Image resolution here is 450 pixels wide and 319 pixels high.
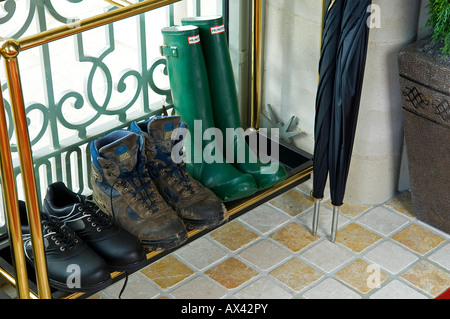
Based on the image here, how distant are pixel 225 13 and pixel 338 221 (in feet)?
2.94

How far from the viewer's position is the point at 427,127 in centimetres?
248

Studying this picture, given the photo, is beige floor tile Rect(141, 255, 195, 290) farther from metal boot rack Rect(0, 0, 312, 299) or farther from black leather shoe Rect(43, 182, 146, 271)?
black leather shoe Rect(43, 182, 146, 271)

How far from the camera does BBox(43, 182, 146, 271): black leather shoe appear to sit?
1990mm

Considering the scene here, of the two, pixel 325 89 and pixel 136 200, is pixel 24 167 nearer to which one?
pixel 136 200

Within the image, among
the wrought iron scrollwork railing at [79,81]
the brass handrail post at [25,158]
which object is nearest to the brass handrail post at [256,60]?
the wrought iron scrollwork railing at [79,81]

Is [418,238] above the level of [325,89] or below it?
below

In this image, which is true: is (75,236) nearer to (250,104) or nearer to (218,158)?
(218,158)

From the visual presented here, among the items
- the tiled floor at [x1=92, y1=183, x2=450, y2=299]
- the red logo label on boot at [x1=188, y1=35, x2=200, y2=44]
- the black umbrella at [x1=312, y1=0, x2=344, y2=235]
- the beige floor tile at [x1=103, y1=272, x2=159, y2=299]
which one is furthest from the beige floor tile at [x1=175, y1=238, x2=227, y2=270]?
the red logo label on boot at [x1=188, y1=35, x2=200, y2=44]

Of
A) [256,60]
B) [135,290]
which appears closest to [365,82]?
[256,60]

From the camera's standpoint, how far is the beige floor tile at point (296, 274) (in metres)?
2.38

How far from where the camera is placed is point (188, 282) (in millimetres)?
2381

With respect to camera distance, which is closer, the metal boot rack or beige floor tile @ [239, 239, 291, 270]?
the metal boot rack

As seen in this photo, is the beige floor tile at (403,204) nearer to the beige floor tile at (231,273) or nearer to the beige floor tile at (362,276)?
the beige floor tile at (362,276)

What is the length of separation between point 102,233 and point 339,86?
88 cm
